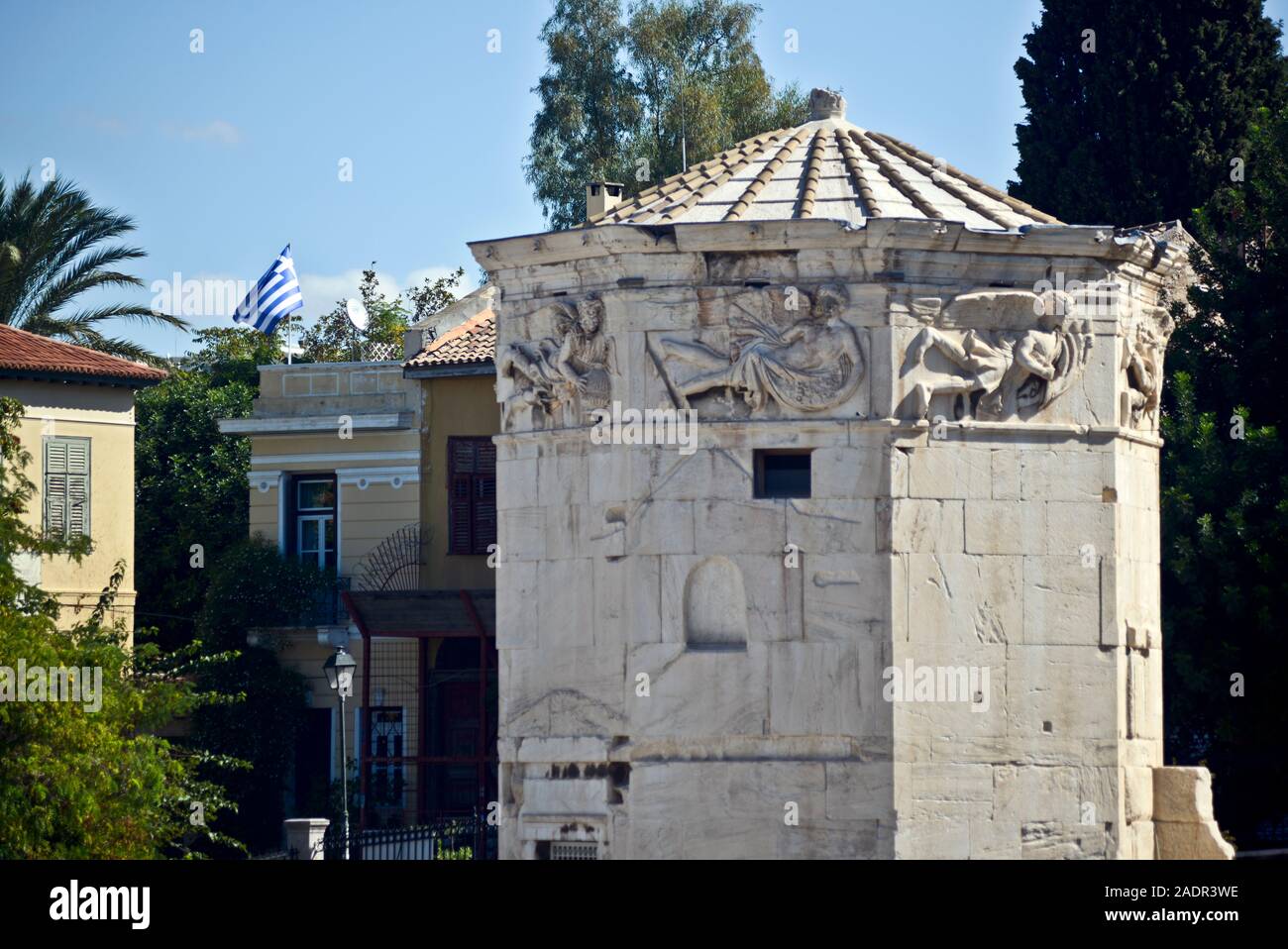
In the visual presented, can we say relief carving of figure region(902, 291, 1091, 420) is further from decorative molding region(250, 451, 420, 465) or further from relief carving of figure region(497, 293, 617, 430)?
decorative molding region(250, 451, 420, 465)

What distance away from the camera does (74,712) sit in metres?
22.2

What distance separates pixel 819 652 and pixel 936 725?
1100mm

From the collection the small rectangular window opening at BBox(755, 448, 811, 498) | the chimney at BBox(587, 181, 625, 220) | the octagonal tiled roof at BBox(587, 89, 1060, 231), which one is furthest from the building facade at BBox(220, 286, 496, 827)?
the small rectangular window opening at BBox(755, 448, 811, 498)

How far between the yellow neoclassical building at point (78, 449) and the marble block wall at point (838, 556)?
16670 mm

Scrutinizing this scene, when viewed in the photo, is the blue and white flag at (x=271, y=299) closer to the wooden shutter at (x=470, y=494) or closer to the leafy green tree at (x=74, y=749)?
the wooden shutter at (x=470, y=494)

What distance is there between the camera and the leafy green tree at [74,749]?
2152cm

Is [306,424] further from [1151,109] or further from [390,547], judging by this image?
[1151,109]

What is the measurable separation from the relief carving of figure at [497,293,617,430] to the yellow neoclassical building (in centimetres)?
1594

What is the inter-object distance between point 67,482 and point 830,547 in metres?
19.4

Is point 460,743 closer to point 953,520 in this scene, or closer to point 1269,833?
point 1269,833

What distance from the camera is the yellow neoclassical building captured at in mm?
34500

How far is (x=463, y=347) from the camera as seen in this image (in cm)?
3606

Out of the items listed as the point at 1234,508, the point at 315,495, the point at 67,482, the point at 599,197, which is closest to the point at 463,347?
the point at 599,197
